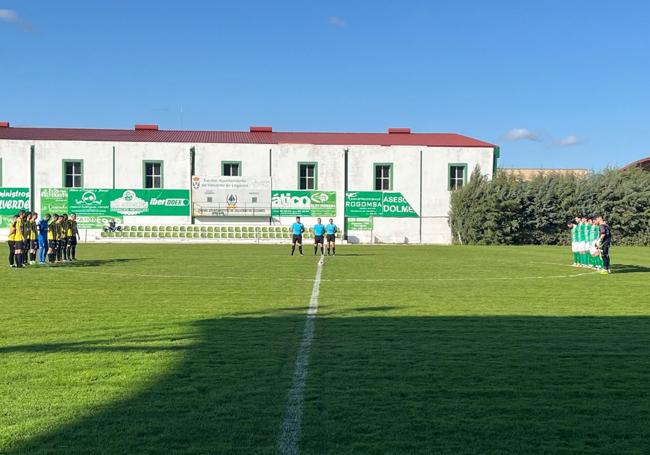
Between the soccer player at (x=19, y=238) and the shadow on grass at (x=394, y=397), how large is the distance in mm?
14107

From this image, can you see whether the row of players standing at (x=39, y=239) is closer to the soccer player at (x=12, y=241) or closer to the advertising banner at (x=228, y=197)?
the soccer player at (x=12, y=241)

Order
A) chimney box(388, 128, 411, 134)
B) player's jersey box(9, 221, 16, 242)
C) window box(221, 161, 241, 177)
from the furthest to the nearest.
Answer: chimney box(388, 128, 411, 134) → window box(221, 161, 241, 177) → player's jersey box(9, 221, 16, 242)

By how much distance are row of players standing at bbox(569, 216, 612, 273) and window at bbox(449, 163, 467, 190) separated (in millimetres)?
25500

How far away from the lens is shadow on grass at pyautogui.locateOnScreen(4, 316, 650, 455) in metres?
5.08

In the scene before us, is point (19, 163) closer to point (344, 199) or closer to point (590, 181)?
point (344, 199)

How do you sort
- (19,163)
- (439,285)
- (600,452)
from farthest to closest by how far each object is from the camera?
(19,163)
(439,285)
(600,452)

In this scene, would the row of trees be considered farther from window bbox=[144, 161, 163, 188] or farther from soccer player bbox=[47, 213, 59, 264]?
soccer player bbox=[47, 213, 59, 264]

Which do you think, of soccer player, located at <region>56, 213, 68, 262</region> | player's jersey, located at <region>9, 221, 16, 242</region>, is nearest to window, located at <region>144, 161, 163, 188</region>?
soccer player, located at <region>56, 213, 68, 262</region>

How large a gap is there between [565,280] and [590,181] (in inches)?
1294

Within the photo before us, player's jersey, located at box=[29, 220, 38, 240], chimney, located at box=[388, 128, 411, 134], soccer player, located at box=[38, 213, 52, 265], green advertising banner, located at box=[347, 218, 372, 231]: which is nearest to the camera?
player's jersey, located at box=[29, 220, 38, 240]

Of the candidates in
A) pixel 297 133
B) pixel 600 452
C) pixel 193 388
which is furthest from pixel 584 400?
pixel 297 133

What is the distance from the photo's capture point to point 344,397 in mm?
6254

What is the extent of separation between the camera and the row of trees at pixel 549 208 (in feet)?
154

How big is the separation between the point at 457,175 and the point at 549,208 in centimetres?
679
